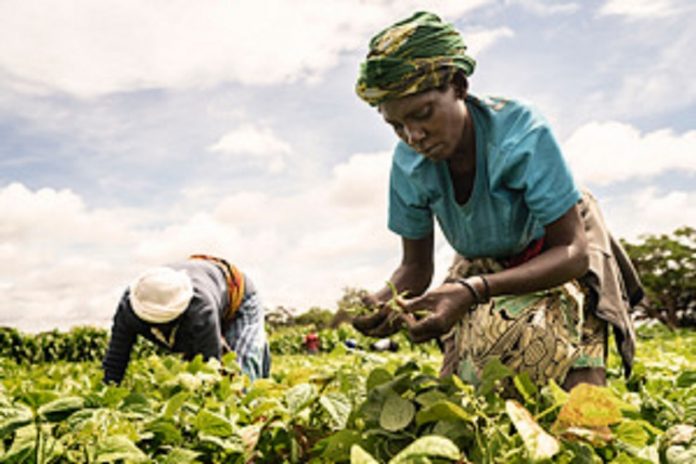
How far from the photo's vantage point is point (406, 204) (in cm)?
250

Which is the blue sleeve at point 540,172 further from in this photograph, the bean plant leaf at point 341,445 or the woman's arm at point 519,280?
the bean plant leaf at point 341,445

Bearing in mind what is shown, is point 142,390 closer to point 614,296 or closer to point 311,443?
point 311,443

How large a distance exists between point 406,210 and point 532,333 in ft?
2.13

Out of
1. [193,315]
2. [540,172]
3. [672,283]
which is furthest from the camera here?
[672,283]

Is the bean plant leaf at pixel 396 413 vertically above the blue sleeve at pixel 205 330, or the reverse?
the blue sleeve at pixel 205 330

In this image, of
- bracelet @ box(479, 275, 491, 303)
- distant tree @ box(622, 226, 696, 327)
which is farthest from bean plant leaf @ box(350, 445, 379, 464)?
distant tree @ box(622, 226, 696, 327)

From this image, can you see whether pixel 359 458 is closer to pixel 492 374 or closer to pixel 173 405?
pixel 492 374

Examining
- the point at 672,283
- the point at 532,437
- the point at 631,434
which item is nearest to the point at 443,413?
the point at 532,437

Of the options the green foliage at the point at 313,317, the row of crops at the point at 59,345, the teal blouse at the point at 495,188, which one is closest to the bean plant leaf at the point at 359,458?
the teal blouse at the point at 495,188

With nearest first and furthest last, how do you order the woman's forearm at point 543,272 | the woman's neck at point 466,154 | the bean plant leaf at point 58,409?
the bean plant leaf at point 58,409
the woman's forearm at point 543,272
the woman's neck at point 466,154

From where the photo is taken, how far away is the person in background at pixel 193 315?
3.57 metres

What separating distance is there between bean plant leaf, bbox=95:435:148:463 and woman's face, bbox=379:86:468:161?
1.13 m

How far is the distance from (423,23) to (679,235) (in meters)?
26.0

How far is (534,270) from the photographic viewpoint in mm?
1988
